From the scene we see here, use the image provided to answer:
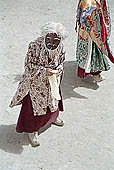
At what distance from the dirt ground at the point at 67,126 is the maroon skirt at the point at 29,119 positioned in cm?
19

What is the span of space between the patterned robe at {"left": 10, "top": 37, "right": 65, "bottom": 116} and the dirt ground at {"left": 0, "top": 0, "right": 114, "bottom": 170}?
0.45 metres

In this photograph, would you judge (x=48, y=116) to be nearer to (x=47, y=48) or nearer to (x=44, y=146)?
(x=44, y=146)

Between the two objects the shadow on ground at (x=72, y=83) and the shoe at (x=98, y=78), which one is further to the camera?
the shoe at (x=98, y=78)

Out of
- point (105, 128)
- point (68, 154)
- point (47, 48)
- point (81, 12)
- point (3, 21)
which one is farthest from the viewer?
point (3, 21)

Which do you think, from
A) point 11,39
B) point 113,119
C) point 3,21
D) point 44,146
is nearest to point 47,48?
point 44,146

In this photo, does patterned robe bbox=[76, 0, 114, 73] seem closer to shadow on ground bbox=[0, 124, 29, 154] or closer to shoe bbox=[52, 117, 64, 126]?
shoe bbox=[52, 117, 64, 126]

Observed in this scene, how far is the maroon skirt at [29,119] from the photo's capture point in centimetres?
404

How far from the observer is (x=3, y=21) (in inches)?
280

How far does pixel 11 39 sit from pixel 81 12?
189cm

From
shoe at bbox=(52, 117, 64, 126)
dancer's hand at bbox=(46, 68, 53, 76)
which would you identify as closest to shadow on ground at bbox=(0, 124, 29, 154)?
shoe at bbox=(52, 117, 64, 126)

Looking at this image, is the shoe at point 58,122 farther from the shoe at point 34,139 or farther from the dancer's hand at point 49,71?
the dancer's hand at point 49,71

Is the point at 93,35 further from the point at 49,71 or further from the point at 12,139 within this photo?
the point at 12,139

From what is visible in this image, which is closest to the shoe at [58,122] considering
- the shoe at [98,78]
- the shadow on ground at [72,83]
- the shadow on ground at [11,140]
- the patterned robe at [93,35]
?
the shadow on ground at [11,140]

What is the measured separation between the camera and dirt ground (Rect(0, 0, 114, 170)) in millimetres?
4086
